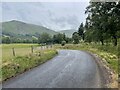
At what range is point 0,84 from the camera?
45.7ft

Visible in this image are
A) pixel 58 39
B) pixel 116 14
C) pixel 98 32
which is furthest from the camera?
pixel 58 39

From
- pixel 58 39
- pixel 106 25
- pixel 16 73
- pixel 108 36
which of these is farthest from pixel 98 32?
pixel 58 39

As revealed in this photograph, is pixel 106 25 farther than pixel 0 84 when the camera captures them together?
Yes

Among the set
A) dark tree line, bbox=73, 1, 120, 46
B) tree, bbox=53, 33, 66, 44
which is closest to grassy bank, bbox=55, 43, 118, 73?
dark tree line, bbox=73, 1, 120, 46

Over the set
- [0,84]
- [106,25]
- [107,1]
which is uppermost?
[107,1]

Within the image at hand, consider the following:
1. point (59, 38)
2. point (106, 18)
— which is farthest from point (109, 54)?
point (59, 38)

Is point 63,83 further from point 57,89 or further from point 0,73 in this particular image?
point 0,73

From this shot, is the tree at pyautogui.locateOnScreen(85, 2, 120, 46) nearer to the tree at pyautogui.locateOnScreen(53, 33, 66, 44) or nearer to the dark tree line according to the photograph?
the dark tree line

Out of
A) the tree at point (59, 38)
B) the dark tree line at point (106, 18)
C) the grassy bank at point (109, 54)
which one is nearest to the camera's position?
the grassy bank at point (109, 54)

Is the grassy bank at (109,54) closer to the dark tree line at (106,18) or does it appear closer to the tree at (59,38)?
the dark tree line at (106,18)

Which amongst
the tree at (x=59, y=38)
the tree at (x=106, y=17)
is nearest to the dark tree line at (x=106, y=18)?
the tree at (x=106, y=17)

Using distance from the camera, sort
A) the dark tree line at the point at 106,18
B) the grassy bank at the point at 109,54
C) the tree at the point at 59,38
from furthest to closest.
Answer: the tree at the point at 59,38, the dark tree line at the point at 106,18, the grassy bank at the point at 109,54

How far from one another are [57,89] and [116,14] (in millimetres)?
38115

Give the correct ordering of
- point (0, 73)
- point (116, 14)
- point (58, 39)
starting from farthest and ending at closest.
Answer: point (58, 39) → point (116, 14) → point (0, 73)
